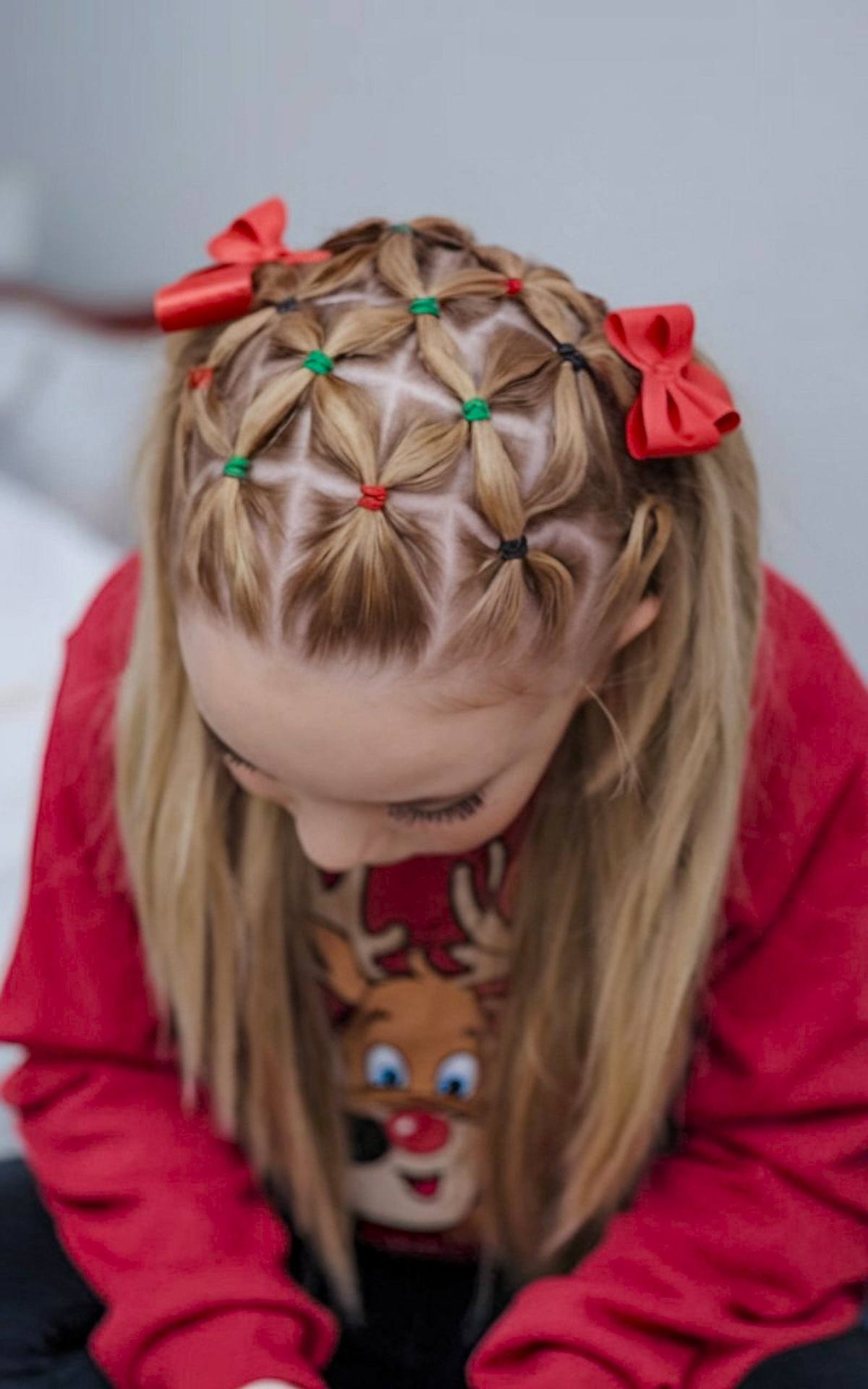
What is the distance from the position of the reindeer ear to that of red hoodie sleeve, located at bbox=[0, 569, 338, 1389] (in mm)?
91

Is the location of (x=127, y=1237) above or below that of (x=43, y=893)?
below

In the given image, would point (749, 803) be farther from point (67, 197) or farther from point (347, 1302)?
point (67, 197)

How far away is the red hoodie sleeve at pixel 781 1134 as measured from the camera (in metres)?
0.78

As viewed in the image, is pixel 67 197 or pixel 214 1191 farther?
pixel 67 197

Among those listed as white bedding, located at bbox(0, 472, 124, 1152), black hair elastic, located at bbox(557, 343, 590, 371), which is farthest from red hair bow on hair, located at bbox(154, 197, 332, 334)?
white bedding, located at bbox(0, 472, 124, 1152)

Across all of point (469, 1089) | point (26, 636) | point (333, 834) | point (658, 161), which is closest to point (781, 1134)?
point (469, 1089)

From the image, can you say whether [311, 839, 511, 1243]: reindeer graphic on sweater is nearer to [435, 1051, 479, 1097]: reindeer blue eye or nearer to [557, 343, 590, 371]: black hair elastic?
[435, 1051, 479, 1097]: reindeer blue eye

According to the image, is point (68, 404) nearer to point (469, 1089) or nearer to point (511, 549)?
point (469, 1089)

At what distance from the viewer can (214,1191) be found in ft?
2.78

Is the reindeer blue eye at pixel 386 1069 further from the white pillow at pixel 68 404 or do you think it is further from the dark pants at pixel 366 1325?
the white pillow at pixel 68 404

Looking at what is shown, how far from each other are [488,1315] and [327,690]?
426 millimetres

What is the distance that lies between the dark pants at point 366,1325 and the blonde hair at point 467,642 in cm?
3

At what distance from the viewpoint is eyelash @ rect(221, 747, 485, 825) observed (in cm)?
71

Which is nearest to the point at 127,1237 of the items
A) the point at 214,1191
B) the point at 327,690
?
the point at 214,1191
